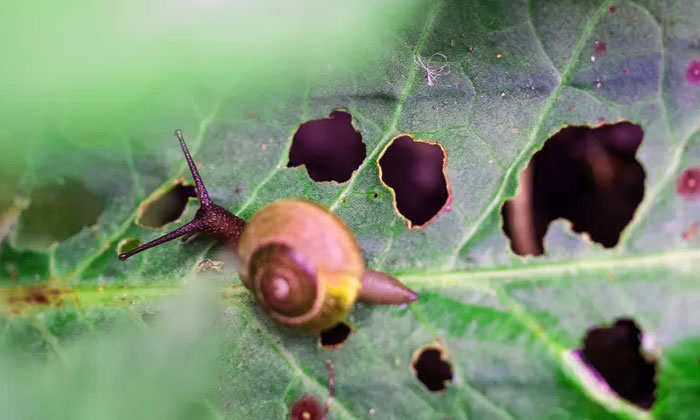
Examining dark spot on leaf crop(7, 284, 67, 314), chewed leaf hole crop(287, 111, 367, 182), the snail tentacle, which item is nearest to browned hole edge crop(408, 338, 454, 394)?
the snail tentacle

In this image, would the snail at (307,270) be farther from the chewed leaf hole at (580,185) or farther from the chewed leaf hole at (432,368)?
the chewed leaf hole at (580,185)

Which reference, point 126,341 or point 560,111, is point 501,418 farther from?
point 126,341

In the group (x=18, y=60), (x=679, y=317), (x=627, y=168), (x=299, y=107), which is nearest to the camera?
(x=679, y=317)

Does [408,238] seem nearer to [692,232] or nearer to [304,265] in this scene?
[304,265]

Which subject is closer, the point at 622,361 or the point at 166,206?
the point at 622,361

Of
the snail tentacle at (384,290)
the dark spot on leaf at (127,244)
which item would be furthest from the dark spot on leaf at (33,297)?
the snail tentacle at (384,290)

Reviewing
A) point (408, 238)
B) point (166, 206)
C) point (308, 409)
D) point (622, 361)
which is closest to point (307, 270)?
point (408, 238)

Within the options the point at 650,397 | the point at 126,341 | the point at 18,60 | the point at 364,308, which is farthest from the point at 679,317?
the point at 18,60

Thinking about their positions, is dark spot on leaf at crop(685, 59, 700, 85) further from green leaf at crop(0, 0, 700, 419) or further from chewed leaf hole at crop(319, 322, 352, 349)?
chewed leaf hole at crop(319, 322, 352, 349)
